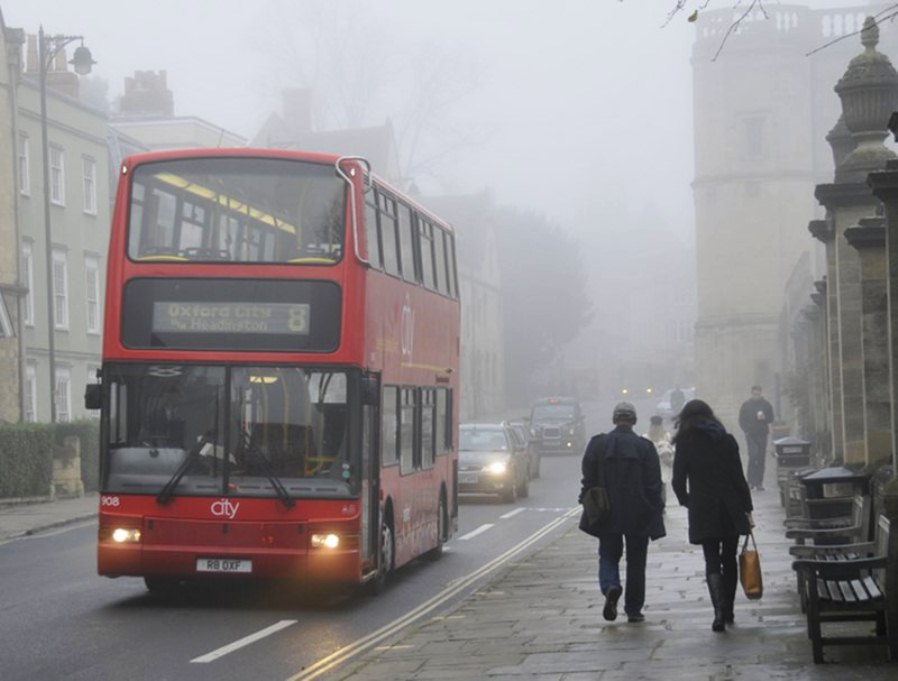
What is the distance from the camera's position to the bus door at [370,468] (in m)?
16.5

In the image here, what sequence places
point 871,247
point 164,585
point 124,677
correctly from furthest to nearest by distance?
point 164,585, point 871,247, point 124,677

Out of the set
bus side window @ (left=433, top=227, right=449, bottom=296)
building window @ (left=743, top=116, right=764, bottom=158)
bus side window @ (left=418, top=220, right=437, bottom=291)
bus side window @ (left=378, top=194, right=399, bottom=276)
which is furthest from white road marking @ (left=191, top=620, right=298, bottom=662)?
building window @ (left=743, top=116, right=764, bottom=158)

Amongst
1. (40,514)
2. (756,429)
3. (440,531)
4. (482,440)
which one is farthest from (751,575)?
(482,440)

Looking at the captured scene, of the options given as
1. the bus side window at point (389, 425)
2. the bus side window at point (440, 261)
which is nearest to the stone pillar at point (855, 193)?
the bus side window at point (389, 425)

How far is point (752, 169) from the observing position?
240 feet

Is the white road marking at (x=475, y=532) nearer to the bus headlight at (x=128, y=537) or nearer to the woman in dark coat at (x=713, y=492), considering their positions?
the bus headlight at (x=128, y=537)

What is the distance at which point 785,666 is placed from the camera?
10906mm

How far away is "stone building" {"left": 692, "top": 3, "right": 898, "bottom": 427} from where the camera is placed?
72.1 meters

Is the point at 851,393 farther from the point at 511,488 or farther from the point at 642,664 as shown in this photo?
the point at 511,488

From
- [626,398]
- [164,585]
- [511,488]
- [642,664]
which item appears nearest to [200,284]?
[164,585]

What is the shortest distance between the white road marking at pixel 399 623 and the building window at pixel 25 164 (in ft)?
86.3

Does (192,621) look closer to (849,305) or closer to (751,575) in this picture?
(751,575)

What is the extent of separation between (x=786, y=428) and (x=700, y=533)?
3459 cm

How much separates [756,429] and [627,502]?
74.4 ft
